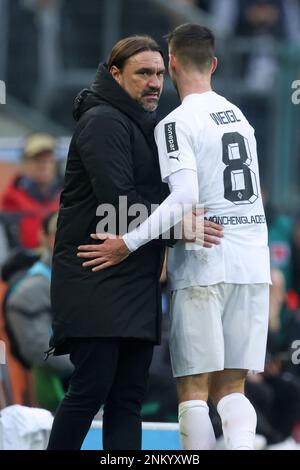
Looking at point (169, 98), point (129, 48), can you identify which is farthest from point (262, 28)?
point (129, 48)

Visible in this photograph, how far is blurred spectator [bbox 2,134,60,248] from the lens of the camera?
32.6ft

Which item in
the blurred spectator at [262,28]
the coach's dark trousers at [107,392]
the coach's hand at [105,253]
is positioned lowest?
the coach's dark trousers at [107,392]

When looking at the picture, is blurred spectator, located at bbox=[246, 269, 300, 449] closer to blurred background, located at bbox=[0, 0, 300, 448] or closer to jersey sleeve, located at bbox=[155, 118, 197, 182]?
blurred background, located at bbox=[0, 0, 300, 448]

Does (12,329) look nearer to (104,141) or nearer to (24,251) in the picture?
(24,251)

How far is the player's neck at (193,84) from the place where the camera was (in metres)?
6.09

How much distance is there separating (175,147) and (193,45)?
479 mm

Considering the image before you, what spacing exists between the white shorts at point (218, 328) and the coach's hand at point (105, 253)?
1.19 feet

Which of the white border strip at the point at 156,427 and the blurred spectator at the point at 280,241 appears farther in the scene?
the blurred spectator at the point at 280,241

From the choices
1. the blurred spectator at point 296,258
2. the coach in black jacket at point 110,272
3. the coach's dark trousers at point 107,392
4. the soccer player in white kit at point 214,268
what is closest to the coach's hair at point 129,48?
the coach in black jacket at point 110,272

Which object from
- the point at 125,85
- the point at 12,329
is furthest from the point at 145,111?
the point at 12,329

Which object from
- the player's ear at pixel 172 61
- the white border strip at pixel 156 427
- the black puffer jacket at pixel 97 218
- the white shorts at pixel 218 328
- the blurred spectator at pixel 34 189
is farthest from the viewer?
the blurred spectator at pixel 34 189

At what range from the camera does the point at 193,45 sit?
604 cm
